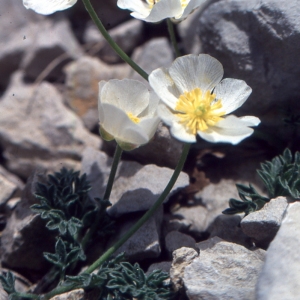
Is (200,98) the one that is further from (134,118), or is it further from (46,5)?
(46,5)

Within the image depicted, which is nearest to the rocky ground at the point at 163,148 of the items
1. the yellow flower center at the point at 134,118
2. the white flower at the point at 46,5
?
the yellow flower center at the point at 134,118

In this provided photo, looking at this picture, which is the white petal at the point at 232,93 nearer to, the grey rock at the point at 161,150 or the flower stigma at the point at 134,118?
the flower stigma at the point at 134,118

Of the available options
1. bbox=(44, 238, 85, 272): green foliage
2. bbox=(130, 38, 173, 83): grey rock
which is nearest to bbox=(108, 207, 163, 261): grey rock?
bbox=(44, 238, 85, 272): green foliage

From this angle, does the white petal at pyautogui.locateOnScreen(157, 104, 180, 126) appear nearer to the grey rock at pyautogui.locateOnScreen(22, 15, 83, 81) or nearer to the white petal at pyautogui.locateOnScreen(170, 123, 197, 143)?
the white petal at pyautogui.locateOnScreen(170, 123, 197, 143)

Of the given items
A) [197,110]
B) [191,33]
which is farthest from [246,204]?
[191,33]

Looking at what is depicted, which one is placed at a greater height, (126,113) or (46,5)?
(46,5)

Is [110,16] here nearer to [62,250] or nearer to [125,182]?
[125,182]

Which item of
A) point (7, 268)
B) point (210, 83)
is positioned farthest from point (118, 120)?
point (7, 268)
